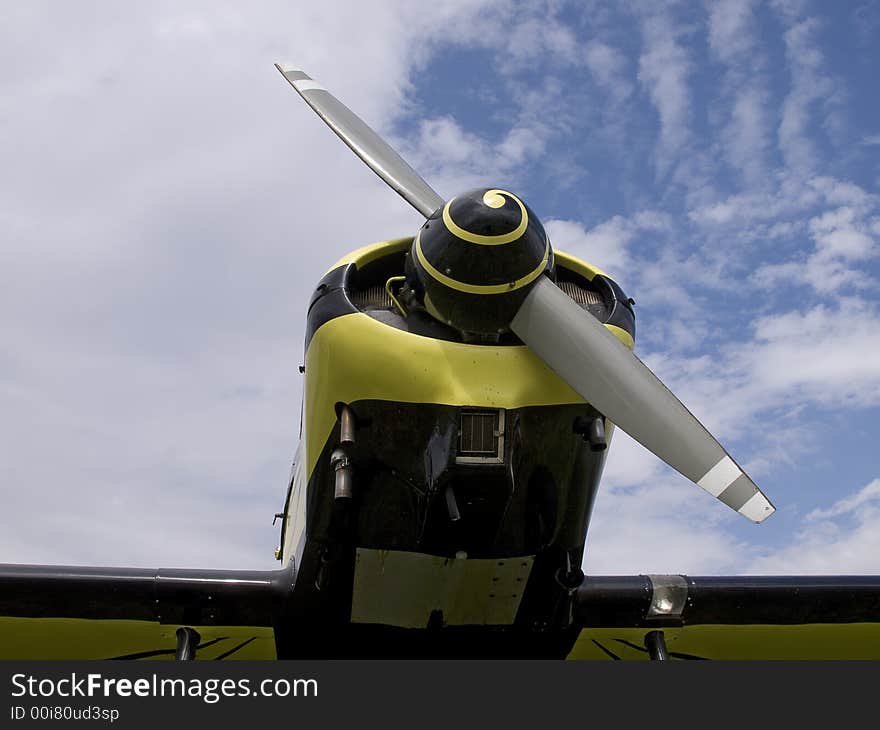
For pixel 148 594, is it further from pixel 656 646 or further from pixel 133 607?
pixel 656 646

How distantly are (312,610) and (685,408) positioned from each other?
444cm

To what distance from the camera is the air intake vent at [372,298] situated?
8578 millimetres

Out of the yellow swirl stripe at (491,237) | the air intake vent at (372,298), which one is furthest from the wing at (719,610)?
the yellow swirl stripe at (491,237)

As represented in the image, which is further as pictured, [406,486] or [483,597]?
[483,597]

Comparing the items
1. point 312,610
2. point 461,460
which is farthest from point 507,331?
point 312,610

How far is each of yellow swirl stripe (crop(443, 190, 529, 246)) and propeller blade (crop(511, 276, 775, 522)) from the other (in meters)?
0.57

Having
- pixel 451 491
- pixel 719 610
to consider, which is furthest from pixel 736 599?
pixel 451 491

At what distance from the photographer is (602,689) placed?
251 inches

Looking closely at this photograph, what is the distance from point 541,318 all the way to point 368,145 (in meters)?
3.79

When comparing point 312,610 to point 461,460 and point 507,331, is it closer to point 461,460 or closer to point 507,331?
point 461,460

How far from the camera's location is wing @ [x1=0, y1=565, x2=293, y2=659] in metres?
10.0

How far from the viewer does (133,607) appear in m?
10.2

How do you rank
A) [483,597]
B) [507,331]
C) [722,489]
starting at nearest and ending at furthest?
[722,489]
[507,331]
[483,597]

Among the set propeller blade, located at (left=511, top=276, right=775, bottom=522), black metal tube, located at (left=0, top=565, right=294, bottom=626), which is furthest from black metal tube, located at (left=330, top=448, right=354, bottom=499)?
black metal tube, located at (left=0, top=565, right=294, bottom=626)
